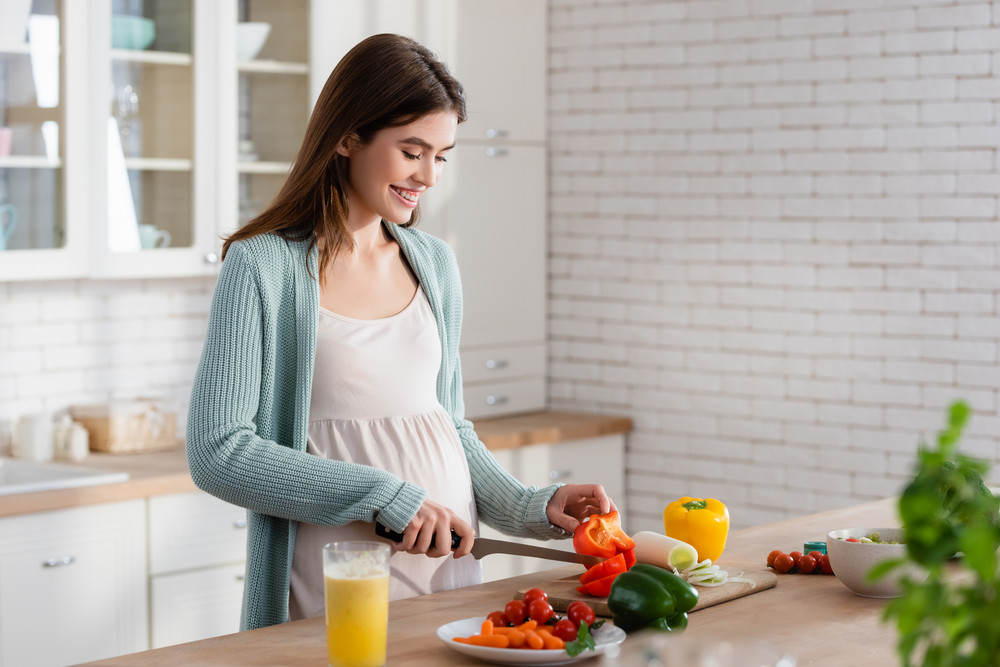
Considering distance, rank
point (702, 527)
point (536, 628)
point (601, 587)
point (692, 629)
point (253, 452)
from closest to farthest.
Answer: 1. point (536, 628)
2. point (692, 629)
3. point (601, 587)
4. point (253, 452)
5. point (702, 527)

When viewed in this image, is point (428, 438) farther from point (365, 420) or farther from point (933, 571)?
point (933, 571)

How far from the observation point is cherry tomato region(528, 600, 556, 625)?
5.13ft

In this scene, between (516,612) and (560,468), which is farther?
(560,468)

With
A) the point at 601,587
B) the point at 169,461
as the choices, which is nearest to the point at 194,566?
the point at 169,461

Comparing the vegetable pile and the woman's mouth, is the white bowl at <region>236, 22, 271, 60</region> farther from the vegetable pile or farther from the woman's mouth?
the vegetable pile

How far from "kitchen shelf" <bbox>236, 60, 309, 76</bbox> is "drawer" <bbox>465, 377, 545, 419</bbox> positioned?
3.97ft

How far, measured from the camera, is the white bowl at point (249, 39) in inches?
147

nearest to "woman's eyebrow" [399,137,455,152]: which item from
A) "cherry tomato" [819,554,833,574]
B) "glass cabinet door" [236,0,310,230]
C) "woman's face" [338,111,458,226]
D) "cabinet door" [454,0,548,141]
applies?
"woman's face" [338,111,458,226]

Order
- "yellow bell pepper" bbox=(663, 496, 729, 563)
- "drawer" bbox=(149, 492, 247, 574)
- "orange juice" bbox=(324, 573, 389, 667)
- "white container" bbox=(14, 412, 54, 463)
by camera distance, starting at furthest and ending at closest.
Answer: "white container" bbox=(14, 412, 54, 463) → "drawer" bbox=(149, 492, 247, 574) → "yellow bell pepper" bbox=(663, 496, 729, 563) → "orange juice" bbox=(324, 573, 389, 667)

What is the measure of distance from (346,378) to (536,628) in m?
0.65

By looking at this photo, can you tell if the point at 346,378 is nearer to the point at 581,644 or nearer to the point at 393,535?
the point at 393,535

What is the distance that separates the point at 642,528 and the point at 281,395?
8.34 feet

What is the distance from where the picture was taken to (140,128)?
354cm

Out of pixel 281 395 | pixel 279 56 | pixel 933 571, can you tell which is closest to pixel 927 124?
pixel 279 56
